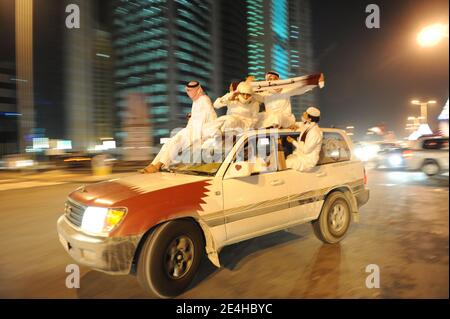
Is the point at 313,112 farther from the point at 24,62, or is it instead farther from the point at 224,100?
the point at 24,62

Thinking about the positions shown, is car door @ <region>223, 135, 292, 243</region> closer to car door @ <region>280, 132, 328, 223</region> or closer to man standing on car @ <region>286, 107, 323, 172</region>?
car door @ <region>280, 132, 328, 223</region>

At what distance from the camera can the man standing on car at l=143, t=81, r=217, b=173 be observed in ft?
16.4

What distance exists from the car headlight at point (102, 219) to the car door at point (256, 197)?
1.22 m

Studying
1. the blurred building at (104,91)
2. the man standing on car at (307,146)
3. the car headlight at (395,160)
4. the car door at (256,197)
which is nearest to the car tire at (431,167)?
the car headlight at (395,160)

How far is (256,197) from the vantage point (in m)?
4.37

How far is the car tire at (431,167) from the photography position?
13636 millimetres

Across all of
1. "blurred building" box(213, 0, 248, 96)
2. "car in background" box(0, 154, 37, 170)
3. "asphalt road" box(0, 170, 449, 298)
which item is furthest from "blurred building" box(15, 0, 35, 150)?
"blurred building" box(213, 0, 248, 96)

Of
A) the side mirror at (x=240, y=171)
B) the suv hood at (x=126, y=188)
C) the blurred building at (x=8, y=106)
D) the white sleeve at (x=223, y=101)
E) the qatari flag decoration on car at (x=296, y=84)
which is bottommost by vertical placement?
the suv hood at (x=126, y=188)

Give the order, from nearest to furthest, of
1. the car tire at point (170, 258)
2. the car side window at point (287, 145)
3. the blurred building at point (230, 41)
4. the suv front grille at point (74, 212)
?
the car tire at point (170, 258), the suv front grille at point (74, 212), the car side window at point (287, 145), the blurred building at point (230, 41)

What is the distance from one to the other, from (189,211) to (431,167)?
1305 centimetres

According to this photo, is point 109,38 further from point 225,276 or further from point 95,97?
point 225,276

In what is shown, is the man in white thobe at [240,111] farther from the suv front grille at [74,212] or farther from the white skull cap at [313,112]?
the suv front grille at [74,212]

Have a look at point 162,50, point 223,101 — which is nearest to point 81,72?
point 162,50

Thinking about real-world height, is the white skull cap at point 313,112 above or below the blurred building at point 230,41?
below
